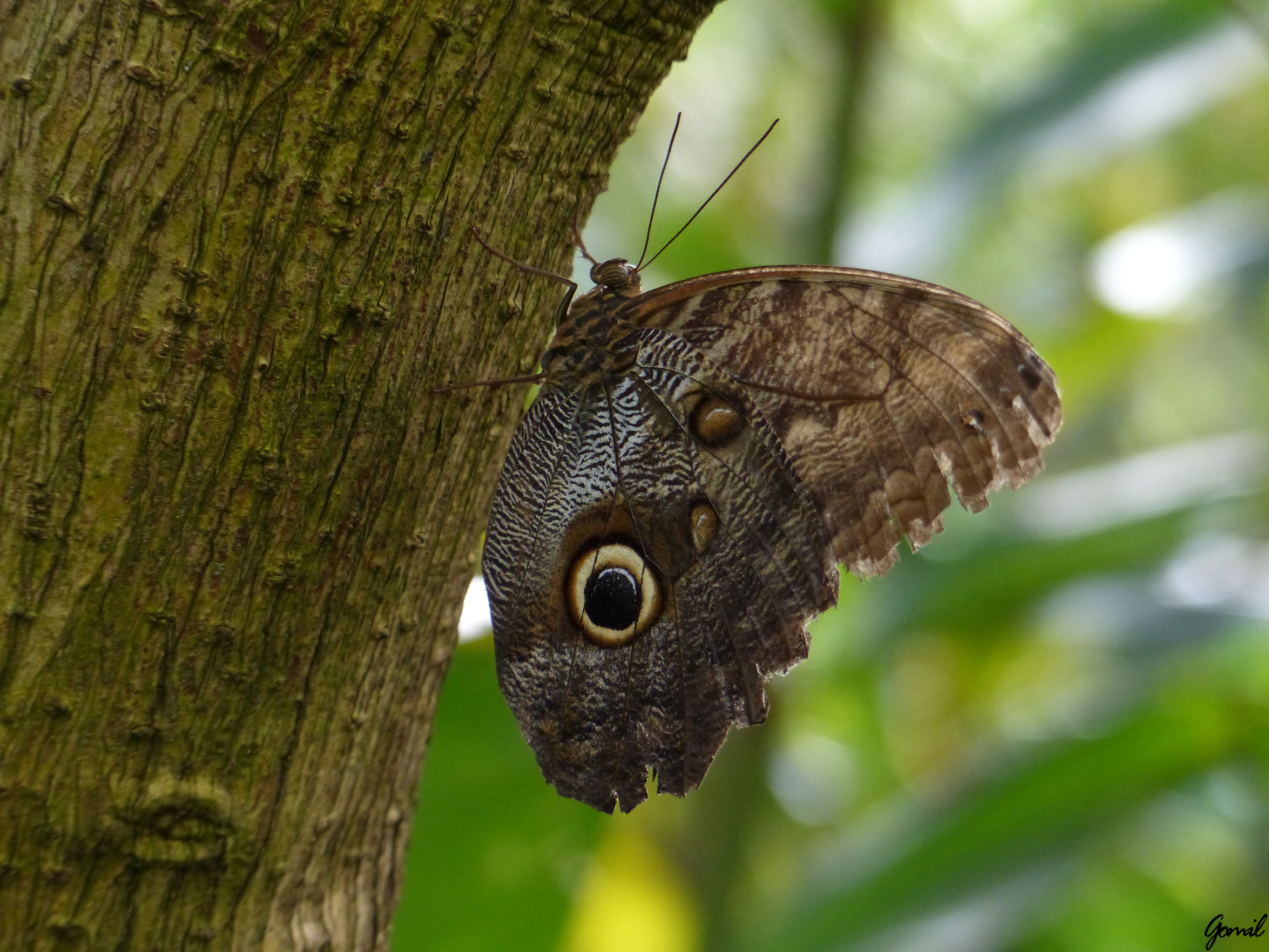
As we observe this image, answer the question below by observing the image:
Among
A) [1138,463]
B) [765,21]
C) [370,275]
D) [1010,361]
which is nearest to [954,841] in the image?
[1138,463]

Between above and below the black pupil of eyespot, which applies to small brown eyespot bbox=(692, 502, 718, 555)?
above

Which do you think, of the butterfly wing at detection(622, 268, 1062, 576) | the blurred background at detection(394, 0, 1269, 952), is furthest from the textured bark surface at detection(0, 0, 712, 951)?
the blurred background at detection(394, 0, 1269, 952)
